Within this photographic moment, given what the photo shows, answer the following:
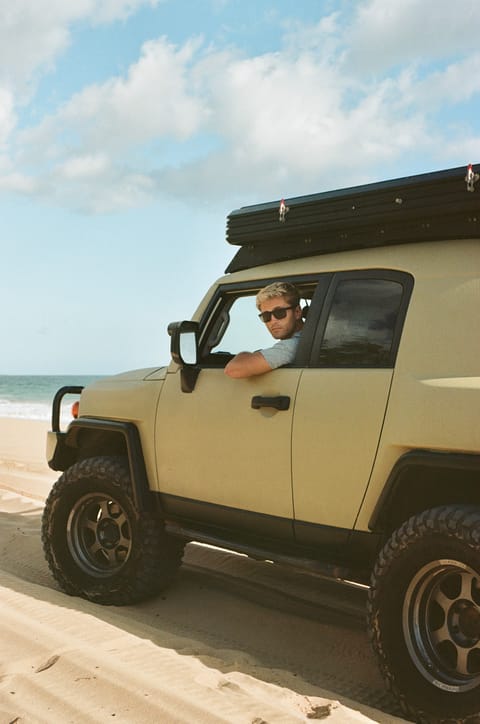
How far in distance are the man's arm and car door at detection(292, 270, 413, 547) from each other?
0.23 metres

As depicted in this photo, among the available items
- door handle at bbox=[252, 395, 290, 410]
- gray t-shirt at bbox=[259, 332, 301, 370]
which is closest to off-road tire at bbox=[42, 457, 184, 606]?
door handle at bbox=[252, 395, 290, 410]

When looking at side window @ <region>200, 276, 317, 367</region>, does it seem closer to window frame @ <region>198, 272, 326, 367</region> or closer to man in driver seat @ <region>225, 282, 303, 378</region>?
window frame @ <region>198, 272, 326, 367</region>

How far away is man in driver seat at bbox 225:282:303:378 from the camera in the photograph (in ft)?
12.5

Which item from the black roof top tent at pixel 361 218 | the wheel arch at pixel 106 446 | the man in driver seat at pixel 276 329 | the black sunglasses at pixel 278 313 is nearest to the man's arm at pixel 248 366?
the man in driver seat at pixel 276 329

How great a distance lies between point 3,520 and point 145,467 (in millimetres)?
2947

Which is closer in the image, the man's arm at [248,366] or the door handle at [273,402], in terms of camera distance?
the door handle at [273,402]

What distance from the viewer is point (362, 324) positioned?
11.9 feet

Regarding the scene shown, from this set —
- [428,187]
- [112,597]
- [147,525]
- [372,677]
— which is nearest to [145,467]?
[147,525]

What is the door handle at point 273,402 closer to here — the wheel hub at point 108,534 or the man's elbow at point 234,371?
the man's elbow at point 234,371

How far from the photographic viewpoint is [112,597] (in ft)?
14.8

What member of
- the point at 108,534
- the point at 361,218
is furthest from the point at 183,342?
the point at 108,534

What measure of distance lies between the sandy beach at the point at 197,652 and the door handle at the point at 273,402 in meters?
1.22

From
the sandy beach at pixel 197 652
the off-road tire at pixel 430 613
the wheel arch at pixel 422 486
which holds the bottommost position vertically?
the sandy beach at pixel 197 652

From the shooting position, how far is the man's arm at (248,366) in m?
3.81
